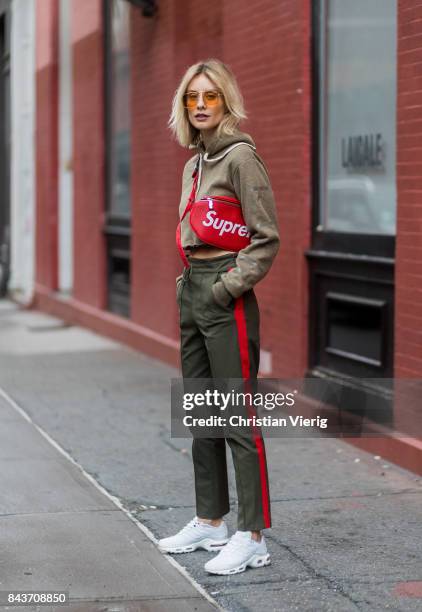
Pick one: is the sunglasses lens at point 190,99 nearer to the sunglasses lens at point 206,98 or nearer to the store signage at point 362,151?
the sunglasses lens at point 206,98

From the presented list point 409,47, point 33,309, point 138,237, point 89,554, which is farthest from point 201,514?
point 33,309

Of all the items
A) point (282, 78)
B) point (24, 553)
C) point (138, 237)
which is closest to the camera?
point (24, 553)

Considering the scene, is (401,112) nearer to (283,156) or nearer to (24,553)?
(283,156)

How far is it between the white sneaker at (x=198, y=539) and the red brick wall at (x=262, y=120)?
10.5 ft

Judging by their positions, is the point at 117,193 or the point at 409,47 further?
the point at 117,193

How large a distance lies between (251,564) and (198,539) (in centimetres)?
35

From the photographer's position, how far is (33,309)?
55.0 feet

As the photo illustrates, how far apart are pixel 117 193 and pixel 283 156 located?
5.07 metres

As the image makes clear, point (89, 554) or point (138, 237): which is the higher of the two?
point (138, 237)

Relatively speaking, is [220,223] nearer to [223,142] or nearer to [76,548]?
[223,142]

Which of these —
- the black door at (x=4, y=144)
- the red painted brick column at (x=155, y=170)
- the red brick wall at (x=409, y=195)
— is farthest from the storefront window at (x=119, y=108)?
the red brick wall at (x=409, y=195)

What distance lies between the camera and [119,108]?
13.0 meters

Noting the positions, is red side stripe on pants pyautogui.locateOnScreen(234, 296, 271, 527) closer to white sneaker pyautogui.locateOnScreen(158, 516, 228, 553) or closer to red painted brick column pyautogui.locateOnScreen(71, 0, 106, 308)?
white sneaker pyautogui.locateOnScreen(158, 516, 228, 553)

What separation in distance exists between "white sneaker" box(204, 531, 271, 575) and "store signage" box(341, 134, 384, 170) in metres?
3.32
